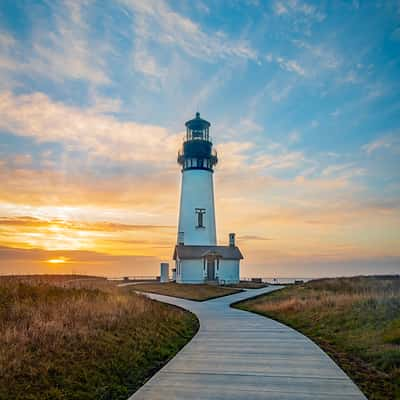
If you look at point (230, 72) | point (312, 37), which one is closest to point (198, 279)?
point (230, 72)

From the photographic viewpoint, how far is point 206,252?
38.4m

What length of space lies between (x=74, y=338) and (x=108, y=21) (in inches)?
439

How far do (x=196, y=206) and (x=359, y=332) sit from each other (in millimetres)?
30125

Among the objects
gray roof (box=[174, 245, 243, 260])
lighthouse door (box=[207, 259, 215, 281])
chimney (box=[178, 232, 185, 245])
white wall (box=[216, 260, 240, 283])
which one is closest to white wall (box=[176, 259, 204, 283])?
gray roof (box=[174, 245, 243, 260])

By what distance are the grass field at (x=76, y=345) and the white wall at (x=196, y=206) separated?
2744cm

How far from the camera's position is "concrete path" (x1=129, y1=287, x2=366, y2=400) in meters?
5.56

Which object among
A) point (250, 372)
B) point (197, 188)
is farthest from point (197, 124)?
point (250, 372)

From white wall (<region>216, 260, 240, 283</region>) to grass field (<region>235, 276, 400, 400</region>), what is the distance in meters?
21.7

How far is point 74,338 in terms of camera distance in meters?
7.84

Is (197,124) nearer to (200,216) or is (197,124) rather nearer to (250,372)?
(200,216)

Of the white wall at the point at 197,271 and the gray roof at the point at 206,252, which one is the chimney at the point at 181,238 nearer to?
the gray roof at the point at 206,252

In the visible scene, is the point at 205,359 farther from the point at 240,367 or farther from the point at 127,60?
the point at 127,60

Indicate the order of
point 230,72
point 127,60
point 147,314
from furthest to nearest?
point 230,72, point 127,60, point 147,314

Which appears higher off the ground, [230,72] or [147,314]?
[230,72]
